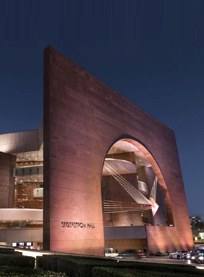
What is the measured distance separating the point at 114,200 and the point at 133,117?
1220cm

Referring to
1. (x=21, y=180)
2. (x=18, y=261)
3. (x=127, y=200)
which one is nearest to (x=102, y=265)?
(x=18, y=261)

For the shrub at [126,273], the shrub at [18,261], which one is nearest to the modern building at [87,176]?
the shrub at [18,261]

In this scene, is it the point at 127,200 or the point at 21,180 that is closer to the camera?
the point at 127,200

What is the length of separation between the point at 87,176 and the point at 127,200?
50.6 feet

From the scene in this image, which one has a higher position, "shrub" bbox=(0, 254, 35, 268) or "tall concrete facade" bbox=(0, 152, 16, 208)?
"tall concrete facade" bbox=(0, 152, 16, 208)

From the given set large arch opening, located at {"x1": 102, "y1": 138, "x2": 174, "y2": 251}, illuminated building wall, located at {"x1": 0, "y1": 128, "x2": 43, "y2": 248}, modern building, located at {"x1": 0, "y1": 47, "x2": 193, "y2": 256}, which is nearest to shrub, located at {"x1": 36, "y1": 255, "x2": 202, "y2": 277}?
modern building, located at {"x1": 0, "y1": 47, "x2": 193, "y2": 256}

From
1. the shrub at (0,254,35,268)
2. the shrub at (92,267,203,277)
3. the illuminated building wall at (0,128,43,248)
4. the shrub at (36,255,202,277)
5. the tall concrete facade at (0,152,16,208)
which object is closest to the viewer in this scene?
the shrub at (92,267,203,277)

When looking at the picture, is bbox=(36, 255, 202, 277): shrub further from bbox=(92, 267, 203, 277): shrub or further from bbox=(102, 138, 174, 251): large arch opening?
bbox=(102, 138, 174, 251): large arch opening

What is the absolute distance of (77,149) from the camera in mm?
27938

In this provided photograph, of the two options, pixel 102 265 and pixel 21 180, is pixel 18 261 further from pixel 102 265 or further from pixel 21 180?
pixel 21 180

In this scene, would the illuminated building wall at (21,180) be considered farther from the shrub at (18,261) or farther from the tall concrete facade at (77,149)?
the shrub at (18,261)

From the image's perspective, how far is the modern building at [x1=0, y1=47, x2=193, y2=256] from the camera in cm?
2516

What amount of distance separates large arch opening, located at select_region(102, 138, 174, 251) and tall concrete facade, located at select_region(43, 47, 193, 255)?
2563 millimetres

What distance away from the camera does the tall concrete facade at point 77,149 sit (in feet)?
79.4
